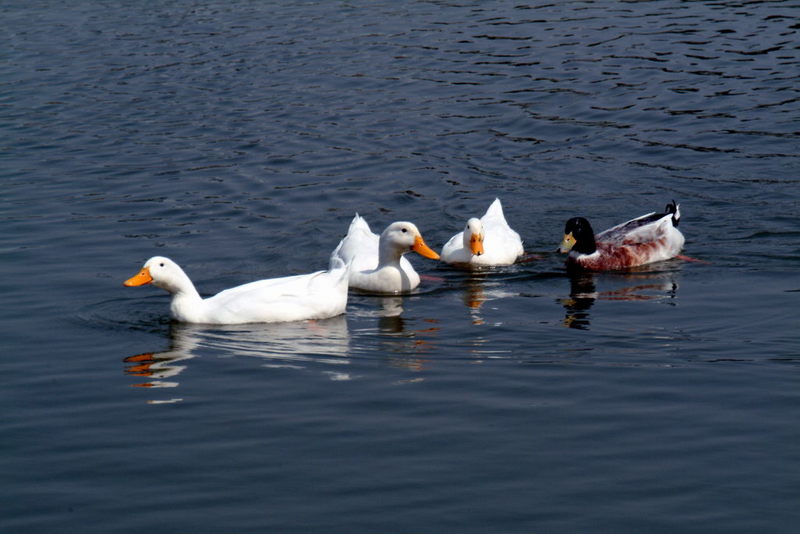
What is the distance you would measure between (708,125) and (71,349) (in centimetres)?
1261

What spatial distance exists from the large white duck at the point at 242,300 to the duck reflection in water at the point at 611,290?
8.22 feet

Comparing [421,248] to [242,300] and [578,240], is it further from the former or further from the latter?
[242,300]

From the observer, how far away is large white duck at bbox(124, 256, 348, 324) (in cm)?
1222

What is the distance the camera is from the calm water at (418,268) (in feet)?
26.1

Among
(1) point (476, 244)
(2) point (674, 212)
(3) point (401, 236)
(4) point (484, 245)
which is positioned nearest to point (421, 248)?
(3) point (401, 236)

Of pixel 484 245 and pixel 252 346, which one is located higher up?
pixel 484 245

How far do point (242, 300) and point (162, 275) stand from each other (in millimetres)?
849

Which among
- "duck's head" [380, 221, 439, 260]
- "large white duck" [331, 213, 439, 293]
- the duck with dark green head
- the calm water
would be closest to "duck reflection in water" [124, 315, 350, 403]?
the calm water

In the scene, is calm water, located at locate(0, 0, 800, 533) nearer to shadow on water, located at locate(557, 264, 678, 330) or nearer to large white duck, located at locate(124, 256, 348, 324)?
shadow on water, located at locate(557, 264, 678, 330)

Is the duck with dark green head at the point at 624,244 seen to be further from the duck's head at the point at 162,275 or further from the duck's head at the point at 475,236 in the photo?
the duck's head at the point at 162,275

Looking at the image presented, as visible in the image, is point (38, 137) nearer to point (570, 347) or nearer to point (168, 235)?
point (168, 235)

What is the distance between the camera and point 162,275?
12.3 meters

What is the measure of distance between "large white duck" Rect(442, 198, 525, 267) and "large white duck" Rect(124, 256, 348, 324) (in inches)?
98.1

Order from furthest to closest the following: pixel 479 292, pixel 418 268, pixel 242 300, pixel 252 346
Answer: pixel 418 268, pixel 479 292, pixel 242 300, pixel 252 346
